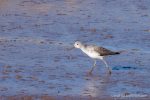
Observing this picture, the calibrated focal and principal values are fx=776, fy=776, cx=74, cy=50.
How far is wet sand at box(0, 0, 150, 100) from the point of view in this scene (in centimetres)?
1309

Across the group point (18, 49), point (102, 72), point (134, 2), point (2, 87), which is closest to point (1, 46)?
point (18, 49)

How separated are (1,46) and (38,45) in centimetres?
85

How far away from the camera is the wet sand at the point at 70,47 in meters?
13.1

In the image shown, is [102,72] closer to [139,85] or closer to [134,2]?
[139,85]

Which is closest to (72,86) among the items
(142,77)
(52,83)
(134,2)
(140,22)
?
(52,83)

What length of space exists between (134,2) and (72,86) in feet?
41.1

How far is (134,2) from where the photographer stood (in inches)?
1006

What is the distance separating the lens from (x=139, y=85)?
1357cm

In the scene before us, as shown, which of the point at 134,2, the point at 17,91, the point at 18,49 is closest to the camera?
the point at 17,91

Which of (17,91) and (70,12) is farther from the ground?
(17,91)

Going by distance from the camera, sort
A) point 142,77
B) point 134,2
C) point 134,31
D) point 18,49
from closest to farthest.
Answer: point 142,77
point 18,49
point 134,31
point 134,2

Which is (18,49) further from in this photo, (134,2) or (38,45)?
(134,2)

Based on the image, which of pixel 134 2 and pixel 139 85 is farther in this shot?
pixel 134 2

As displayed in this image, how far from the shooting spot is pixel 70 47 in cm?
1759
